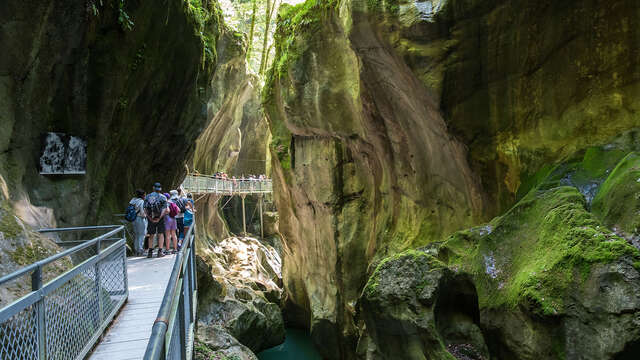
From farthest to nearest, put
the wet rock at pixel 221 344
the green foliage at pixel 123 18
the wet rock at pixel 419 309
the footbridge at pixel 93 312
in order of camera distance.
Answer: the green foliage at pixel 123 18 < the wet rock at pixel 221 344 < the wet rock at pixel 419 309 < the footbridge at pixel 93 312

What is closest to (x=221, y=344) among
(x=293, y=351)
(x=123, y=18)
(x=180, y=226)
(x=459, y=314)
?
(x=180, y=226)

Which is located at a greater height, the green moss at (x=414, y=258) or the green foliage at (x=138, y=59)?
the green foliage at (x=138, y=59)

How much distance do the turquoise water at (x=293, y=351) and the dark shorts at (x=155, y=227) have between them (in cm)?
968

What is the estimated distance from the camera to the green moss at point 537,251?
487cm

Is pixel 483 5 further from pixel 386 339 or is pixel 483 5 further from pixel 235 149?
pixel 235 149

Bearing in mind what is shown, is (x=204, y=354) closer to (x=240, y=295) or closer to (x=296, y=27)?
(x=296, y=27)

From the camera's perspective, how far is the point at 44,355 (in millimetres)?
3303

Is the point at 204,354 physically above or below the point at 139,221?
below

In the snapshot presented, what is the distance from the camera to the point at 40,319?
129 inches

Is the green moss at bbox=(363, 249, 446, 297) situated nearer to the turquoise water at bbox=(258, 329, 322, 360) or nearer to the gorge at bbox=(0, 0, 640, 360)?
the gorge at bbox=(0, 0, 640, 360)

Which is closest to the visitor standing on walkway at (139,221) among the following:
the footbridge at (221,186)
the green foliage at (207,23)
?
the green foliage at (207,23)

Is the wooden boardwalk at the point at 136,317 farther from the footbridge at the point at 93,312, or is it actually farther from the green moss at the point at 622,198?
the green moss at the point at 622,198

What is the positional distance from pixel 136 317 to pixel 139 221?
3.70 meters

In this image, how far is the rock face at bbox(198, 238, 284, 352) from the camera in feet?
43.6
